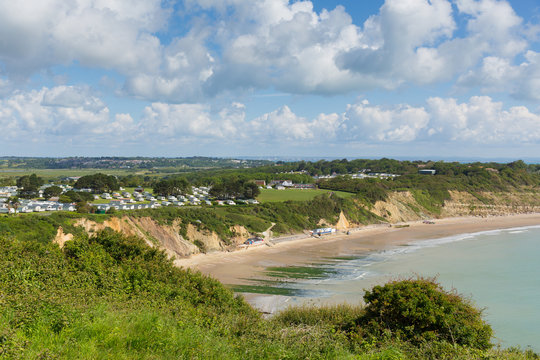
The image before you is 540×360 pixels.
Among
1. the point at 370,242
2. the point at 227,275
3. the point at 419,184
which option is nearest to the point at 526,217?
the point at 419,184

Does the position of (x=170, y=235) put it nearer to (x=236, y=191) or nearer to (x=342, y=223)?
(x=236, y=191)

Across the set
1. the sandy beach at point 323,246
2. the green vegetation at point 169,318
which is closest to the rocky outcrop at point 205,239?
the sandy beach at point 323,246

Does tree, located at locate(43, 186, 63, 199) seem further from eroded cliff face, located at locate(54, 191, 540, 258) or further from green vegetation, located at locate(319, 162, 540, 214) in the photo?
green vegetation, located at locate(319, 162, 540, 214)

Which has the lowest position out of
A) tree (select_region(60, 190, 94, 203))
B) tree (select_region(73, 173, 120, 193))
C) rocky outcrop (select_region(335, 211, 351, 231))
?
rocky outcrop (select_region(335, 211, 351, 231))

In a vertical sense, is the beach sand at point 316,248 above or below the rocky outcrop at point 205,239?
below

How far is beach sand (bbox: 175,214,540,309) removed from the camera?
110ft

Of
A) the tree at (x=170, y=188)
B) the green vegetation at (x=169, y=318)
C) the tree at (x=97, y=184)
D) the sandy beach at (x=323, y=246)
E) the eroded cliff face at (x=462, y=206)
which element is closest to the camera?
the green vegetation at (x=169, y=318)

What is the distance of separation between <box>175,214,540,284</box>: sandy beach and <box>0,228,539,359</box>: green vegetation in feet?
33.7

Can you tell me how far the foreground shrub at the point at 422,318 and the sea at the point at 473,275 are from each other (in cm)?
303

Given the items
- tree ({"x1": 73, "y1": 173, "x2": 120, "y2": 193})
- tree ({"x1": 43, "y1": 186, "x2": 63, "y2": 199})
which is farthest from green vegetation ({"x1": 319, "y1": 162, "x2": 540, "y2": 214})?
tree ({"x1": 43, "y1": 186, "x2": 63, "y2": 199})

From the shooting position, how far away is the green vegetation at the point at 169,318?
288 inches

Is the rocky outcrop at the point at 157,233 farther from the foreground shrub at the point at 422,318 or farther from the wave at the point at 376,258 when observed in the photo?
the foreground shrub at the point at 422,318

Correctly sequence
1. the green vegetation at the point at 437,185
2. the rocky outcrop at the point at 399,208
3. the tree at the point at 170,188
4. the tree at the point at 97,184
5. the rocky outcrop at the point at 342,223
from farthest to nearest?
the green vegetation at the point at 437,185 < the tree at the point at 97,184 < the rocky outcrop at the point at 399,208 < the tree at the point at 170,188 < the rocky outcrop at the point at 342,223

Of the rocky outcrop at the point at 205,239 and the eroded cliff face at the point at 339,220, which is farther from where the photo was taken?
the rocky outcrop at the point at 205,239
